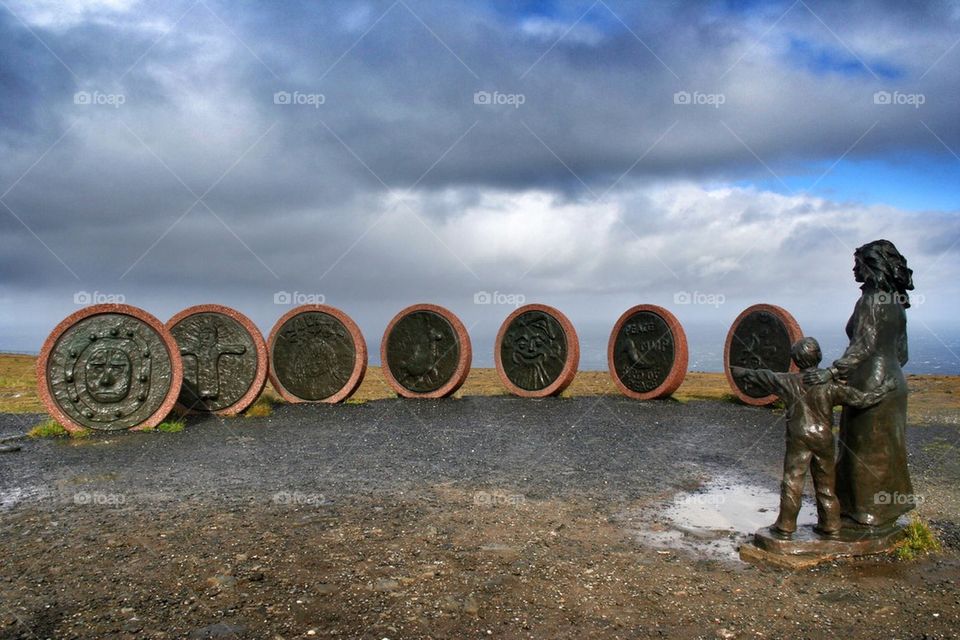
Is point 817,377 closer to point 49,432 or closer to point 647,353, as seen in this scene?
point 647,353

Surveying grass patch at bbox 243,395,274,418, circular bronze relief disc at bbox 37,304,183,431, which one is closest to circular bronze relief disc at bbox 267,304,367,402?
grass patch at bbox 243,395,274,418

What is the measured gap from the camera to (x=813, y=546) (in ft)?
18.6

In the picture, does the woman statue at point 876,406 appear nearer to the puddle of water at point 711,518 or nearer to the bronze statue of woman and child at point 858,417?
the bronze statue of woman and child at point 858,417

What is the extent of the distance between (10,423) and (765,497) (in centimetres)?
1361

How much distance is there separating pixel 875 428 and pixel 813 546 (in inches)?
49.2

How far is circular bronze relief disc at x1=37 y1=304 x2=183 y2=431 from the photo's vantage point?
11.7m

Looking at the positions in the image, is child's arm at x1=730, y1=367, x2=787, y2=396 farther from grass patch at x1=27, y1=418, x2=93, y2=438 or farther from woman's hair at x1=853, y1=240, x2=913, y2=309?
grass patch at x1=27, y1=418, x2=93, y2=438

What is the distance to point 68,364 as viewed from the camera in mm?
11695

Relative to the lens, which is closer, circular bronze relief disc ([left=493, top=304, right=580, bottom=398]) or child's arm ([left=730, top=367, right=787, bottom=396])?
child's arm ([left=730, top=367, right=787, bottom=396])

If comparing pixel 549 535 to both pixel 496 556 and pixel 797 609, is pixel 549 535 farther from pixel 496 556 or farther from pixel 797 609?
pixel 797 609

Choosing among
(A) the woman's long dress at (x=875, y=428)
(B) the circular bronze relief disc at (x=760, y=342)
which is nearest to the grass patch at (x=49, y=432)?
(A) the woman's long dress at (x=875, y=428)

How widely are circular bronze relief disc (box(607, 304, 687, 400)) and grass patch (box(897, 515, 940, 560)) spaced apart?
9.08 meters

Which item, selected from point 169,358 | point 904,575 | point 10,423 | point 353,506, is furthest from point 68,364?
point 904,575

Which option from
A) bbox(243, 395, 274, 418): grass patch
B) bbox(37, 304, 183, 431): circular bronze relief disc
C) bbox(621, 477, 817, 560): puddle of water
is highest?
bbox(37, 304, 183, 431): circular bronze relief disc
